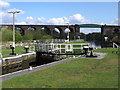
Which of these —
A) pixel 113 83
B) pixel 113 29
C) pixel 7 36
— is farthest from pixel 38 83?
pixel 113 29

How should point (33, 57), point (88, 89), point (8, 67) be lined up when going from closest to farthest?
point (88, 89) → point (8, 67) → point (33, 57)

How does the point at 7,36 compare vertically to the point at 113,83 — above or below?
above

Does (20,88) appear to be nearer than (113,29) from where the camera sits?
Yes

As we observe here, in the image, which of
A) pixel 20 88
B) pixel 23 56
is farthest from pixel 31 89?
pixel 23 56

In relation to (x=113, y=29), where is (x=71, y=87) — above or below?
below

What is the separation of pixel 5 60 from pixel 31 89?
521 inches

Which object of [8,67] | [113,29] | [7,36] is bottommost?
[8,67]

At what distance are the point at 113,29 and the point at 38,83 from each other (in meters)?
128

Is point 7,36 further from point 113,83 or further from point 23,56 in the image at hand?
point 113,83

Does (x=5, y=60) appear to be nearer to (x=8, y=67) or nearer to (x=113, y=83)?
(x=8, y=67)

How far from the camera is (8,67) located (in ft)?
61.8

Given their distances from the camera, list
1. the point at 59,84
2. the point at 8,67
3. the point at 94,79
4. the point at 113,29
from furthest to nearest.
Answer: the point at 113,29, the point at 8,67, the point at 94,79, the point at 59,84

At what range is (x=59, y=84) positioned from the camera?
7.27m

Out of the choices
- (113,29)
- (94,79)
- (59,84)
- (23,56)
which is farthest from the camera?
(113,29)
